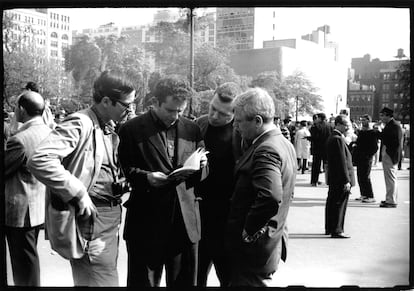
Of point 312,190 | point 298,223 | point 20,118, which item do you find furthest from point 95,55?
point 20,118

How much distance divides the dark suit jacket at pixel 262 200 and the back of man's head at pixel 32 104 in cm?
Answer: 188

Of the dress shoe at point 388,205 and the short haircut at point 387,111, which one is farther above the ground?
the short haircut at point 387,111

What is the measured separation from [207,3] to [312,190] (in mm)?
9813

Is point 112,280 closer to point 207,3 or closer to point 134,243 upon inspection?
point 134,243

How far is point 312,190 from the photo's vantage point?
1225 cm

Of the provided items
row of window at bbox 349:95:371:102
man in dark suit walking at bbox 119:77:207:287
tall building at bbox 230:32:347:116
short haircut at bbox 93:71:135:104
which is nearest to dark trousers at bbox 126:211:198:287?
man in dark suit walking at bbox 119:77:207:287

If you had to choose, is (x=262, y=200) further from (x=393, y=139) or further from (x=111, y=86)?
(x=393, y=139)

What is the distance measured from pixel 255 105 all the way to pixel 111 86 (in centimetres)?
90

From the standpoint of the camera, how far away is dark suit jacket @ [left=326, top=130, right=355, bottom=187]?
276 inches

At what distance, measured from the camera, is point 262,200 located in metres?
2.87

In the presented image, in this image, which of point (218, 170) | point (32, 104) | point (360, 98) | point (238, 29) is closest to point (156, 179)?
point (218, 170)

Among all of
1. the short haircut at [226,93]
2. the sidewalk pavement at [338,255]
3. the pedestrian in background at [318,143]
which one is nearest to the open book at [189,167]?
the short haircut at [226,93]

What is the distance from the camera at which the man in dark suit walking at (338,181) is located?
276 inches

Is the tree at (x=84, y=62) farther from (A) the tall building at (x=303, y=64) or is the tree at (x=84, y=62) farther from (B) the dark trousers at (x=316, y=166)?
(A) the tall building at (x=303, y=64)
